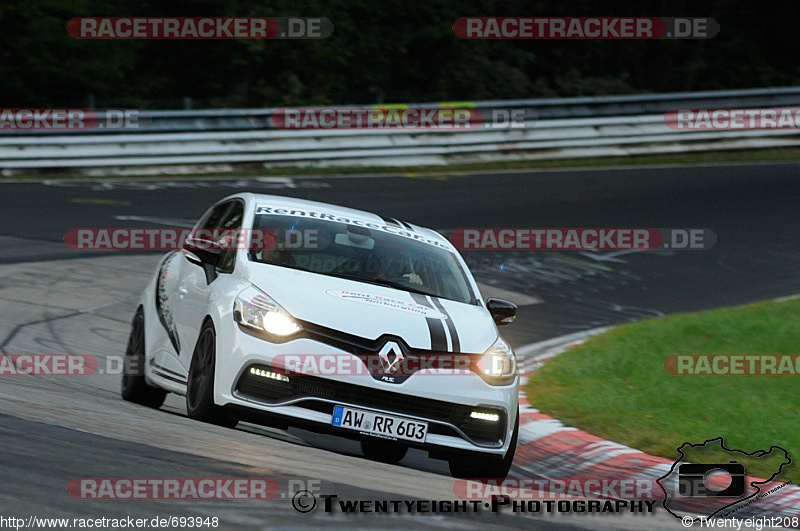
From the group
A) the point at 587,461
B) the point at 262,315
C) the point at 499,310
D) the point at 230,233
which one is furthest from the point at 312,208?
the point at 587,461

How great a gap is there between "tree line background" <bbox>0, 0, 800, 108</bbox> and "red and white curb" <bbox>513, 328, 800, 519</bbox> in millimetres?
15513

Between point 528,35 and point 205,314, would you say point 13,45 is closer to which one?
point 528,35

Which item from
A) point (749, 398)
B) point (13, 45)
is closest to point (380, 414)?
point (749, 398)

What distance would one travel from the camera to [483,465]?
22.5ft

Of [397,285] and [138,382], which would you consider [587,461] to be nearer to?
[397,285]

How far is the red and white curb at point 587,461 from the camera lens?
644 centimetres

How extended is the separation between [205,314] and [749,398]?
13.7 feet

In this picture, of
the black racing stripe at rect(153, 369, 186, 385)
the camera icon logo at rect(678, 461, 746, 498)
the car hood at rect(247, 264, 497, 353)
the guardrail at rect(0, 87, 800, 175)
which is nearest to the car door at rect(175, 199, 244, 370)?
the black racing stripe at rect(153, 369, 186, 385)

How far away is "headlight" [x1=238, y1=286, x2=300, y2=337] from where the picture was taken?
6602 mm

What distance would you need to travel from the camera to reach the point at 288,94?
91.0ft

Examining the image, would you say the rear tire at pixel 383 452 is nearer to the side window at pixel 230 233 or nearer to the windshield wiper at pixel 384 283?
the windshield wiper at pixel 384 283

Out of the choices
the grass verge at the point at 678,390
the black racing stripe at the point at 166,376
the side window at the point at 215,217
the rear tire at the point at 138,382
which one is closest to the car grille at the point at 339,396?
the black racing stripe at the point at 166,376

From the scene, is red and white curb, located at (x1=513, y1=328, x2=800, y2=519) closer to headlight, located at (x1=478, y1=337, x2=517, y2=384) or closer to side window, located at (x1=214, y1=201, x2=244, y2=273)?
headlight, located at (x1=478, y1=337, x2=517, y2=384)

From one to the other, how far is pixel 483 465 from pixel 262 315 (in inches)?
Result: 57.7
